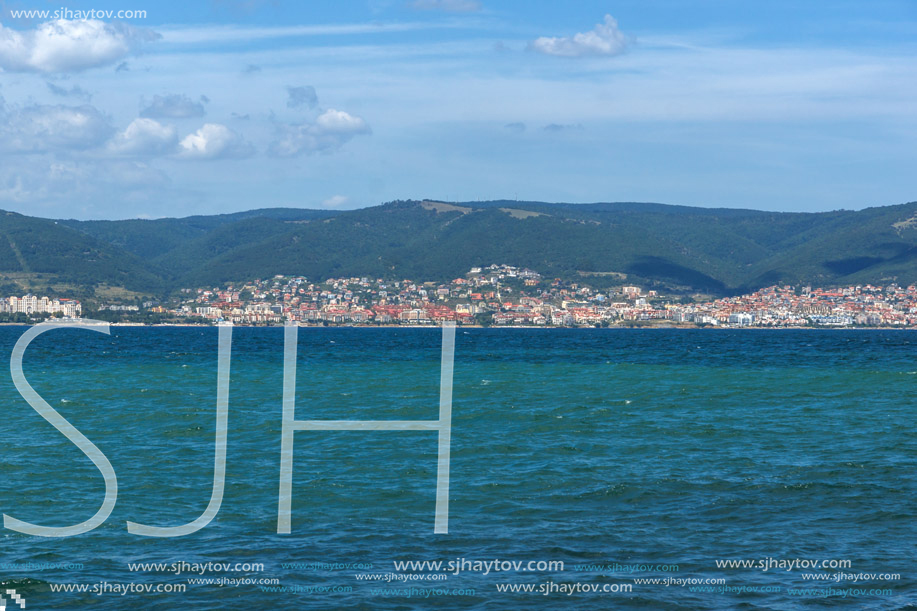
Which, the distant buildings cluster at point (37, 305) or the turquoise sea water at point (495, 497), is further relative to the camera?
the distant buildings cluster at point (37, 305)

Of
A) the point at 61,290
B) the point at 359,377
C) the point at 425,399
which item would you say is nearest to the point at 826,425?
the point at 425,399

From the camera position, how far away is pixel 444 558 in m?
14.9

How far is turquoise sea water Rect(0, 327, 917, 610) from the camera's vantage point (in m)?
13.6

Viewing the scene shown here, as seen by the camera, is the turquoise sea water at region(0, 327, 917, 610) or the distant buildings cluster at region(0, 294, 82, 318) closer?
the turquoise sea water at region(0, 327, 917, 610)

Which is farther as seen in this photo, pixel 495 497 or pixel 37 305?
pixel 37 305

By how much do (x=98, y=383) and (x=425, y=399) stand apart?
18.4 m

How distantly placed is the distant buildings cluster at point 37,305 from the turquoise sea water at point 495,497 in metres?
146

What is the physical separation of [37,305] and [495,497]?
603 feet

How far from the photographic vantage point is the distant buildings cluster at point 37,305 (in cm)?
17462

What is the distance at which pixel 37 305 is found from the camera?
183 meters

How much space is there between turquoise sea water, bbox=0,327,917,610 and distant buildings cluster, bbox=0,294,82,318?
14568 centimetres

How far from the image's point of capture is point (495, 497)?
1953 cm

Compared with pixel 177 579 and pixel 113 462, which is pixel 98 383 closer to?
pixel 113 462

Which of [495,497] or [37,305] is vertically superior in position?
[495,497]
